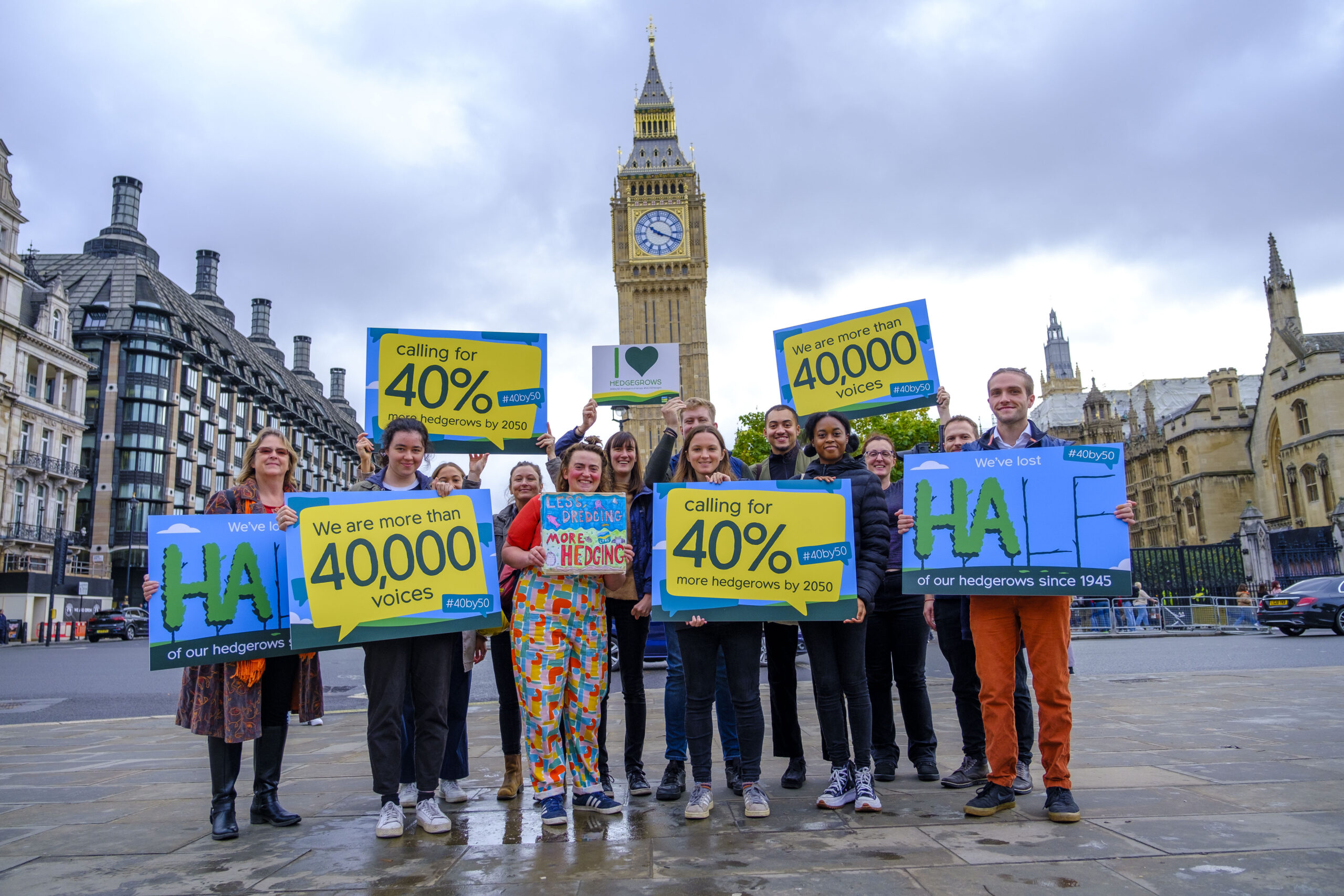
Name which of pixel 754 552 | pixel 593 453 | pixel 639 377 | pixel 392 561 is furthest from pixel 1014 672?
pixel 639 377

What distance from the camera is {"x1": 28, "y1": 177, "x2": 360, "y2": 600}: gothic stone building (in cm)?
5475

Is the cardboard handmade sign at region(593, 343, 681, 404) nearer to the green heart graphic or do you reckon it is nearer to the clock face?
the green heart graphic

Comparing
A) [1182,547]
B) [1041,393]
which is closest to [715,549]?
[1182,547]

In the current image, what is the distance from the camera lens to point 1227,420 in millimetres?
63750

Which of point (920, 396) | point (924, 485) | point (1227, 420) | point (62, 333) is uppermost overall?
point (62, 333)

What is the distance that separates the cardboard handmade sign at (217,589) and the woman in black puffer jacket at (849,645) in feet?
9.31

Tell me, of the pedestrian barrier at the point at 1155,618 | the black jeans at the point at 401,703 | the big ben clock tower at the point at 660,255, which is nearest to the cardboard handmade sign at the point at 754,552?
the black jeans at the point at 401,703

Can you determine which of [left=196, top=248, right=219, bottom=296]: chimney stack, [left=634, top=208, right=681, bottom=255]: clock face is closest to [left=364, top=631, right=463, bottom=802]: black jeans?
[left=634, top=208, right=681, bottom=255]: clock face

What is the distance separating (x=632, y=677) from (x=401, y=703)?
4.39ft

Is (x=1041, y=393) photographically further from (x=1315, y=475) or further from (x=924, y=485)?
(x=924, y=485)

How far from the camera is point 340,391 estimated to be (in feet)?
368

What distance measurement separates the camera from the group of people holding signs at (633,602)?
451 centimetres

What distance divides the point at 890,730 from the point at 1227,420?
6976 centimetres

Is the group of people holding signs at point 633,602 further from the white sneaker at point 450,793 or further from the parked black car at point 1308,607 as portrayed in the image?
the parked black car at point 1308,607
